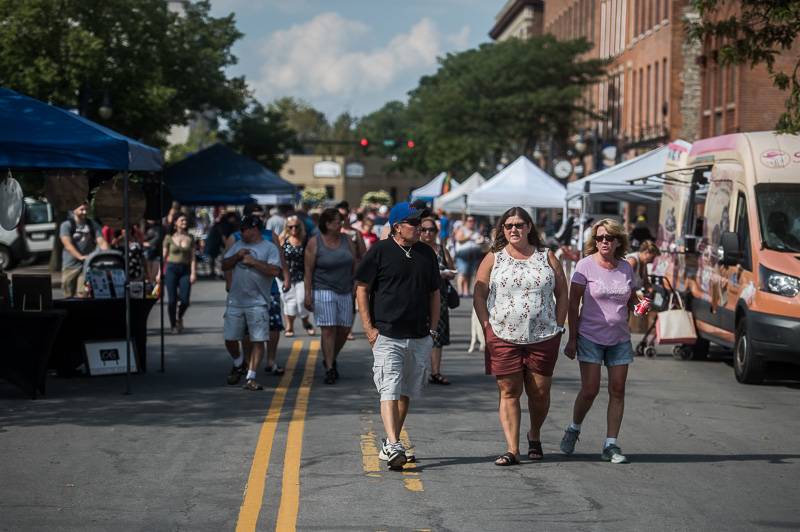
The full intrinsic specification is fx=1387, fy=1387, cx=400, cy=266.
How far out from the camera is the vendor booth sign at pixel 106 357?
13906 millimetres

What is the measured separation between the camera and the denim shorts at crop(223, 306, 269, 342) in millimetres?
13328

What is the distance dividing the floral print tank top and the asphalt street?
904 millimetres

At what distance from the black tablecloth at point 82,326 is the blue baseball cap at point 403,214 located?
5.57 meters

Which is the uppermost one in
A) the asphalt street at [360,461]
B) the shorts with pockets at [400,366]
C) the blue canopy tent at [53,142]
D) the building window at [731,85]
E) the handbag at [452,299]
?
the building window at [731,85]

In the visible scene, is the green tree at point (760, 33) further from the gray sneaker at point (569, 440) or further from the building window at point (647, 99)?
the building window at point (647, 99)

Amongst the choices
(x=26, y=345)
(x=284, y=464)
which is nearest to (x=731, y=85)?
(x=26, y=345)

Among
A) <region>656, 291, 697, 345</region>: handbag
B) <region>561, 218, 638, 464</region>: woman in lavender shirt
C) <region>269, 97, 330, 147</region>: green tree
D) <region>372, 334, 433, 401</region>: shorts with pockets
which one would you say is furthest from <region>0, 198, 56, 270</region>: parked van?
<region>269, 97, 330, 147</region>: green tree

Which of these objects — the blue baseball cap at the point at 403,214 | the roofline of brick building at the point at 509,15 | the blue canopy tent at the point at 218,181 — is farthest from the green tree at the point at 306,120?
the blue baseball cap at the point at 403,214

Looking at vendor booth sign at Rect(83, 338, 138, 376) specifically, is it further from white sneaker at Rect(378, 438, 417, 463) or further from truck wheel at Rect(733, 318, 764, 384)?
truck wheel at Rect(733, 318, 764, 384)

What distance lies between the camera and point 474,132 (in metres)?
62.0

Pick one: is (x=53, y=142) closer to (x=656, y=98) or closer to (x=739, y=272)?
(x=739, y=272)

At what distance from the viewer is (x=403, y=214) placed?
9352mm

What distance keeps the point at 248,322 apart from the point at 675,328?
578cm

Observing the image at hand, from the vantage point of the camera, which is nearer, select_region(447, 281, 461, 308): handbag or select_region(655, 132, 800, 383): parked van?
select_region(447, 281, 461, 308): handbag
